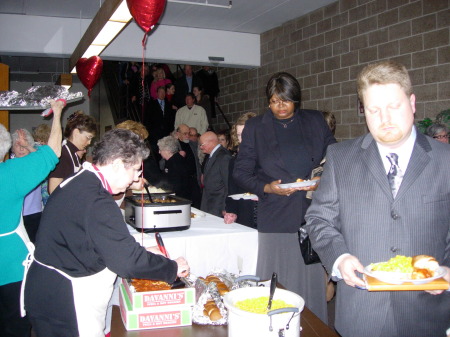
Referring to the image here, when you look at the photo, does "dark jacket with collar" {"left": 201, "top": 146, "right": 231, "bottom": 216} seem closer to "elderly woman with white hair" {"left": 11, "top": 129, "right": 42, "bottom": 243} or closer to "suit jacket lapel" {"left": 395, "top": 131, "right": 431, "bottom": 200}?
"elderly woman with white hair" {"left": 11, "top": 129, "right": 42, "bottom": 243}

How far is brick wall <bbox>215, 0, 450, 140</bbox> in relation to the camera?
4512 mm

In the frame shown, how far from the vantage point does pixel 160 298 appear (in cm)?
162

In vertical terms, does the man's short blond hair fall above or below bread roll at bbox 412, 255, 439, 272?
above

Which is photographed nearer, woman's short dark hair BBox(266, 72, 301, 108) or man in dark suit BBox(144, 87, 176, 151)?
woman's short dark hair BBox(266, 72, 301, 108)

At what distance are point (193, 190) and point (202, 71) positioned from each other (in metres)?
3.99

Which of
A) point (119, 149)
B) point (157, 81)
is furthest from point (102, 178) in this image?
point (157, 81)

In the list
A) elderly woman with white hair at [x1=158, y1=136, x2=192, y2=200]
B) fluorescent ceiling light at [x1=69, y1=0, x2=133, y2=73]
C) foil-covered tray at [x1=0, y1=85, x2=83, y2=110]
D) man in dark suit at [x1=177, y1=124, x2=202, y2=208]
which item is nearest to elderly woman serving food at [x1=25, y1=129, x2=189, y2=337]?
foil-covered tray at [x1=0, y1=85, x2=83, y2=110]

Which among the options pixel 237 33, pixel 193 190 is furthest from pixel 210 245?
pixel 237 33

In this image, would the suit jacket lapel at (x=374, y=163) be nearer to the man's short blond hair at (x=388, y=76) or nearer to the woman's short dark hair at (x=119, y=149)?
the man's short blond hair at (x=388, y=76)

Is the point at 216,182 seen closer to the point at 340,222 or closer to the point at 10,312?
the point at 10,312

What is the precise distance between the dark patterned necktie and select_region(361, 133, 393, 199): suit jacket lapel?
0.08 feet

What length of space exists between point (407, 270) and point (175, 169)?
3709 mm

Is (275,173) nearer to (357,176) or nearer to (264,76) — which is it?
(357,176)

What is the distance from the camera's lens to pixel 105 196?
1.57 m
